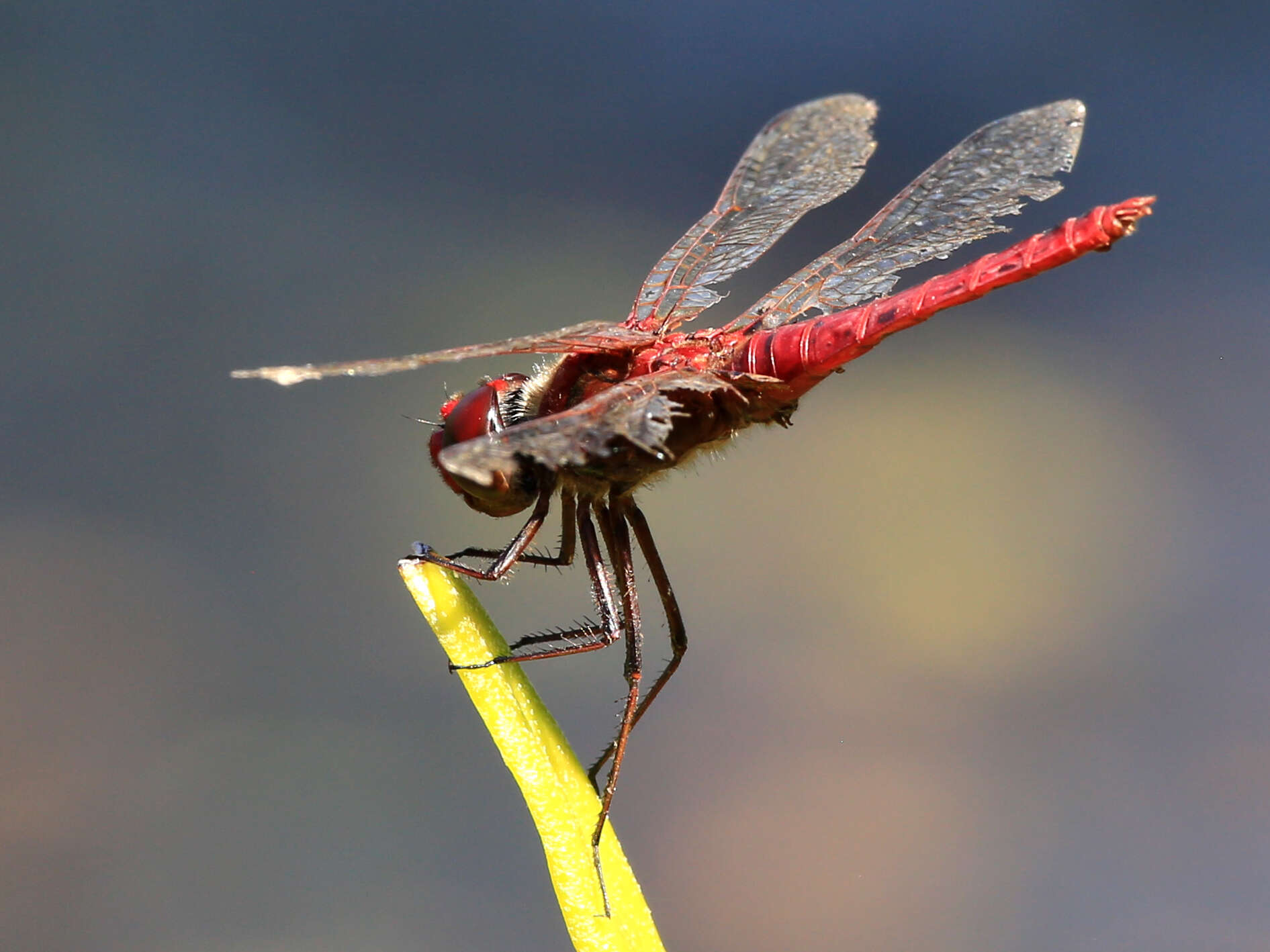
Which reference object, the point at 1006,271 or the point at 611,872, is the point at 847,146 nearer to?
the point at 1006,271

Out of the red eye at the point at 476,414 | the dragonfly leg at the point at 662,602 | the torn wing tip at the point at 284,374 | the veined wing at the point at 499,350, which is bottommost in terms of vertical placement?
the dragonfly leg at the point at 662,602

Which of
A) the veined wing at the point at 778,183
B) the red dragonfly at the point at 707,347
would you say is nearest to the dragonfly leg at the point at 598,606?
the red dragonfly at the point at 707,347

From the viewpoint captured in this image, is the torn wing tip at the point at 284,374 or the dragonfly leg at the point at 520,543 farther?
the dragonfly leg at the point at 520,543

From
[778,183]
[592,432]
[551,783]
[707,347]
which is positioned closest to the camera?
[551,783]

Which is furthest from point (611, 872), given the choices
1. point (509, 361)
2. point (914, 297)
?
point (509, 361)

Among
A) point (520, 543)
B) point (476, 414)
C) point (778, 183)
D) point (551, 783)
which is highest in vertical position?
point (778, 183)

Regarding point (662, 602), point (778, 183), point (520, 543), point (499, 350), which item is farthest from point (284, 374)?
point (778, 183)

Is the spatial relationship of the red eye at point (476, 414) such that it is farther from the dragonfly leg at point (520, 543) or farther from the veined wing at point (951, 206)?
the veined wing at point (951, 206)

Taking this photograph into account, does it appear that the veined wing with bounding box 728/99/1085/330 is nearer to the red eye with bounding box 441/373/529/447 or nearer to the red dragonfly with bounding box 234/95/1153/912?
the red dragonfly with bounding box 234/95/1153/912

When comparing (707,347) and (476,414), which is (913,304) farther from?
(476,414)

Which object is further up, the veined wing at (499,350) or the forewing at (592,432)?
the veined wing at (499,350)
